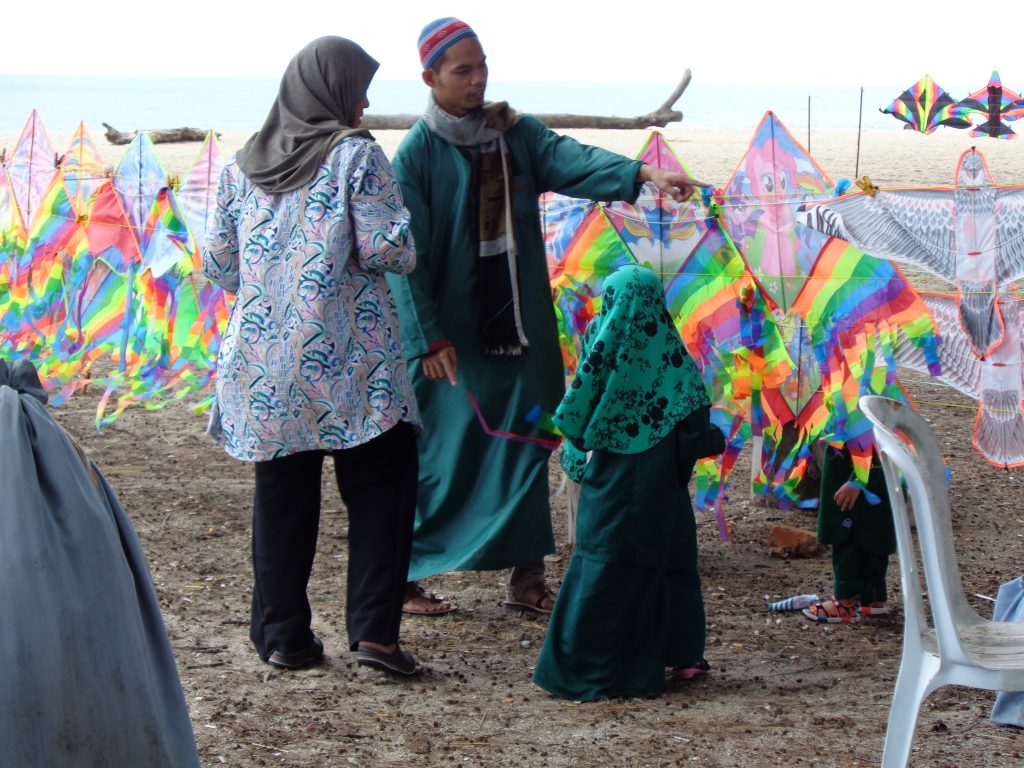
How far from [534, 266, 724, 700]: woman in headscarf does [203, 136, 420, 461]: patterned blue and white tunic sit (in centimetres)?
55

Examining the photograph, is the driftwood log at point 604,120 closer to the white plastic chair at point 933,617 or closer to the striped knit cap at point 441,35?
the striped knit cap at point 441,35

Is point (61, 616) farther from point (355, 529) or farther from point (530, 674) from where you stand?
point (530, 674)

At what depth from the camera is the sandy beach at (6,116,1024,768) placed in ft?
10.4

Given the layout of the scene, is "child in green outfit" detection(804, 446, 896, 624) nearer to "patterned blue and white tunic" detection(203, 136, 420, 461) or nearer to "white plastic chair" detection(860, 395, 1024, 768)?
"white plastic chair" detection(860, 395, 1024, 768)

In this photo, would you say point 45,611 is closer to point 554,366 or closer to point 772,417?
point 554,366

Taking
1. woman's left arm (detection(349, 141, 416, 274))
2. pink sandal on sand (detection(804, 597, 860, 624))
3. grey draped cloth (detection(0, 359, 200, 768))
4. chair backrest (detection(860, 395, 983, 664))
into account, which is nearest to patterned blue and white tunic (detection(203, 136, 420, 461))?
woman's left arm (detection(349, 141, 416, 274))

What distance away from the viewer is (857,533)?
399 cm

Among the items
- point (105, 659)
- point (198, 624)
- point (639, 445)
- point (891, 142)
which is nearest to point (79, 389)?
point (198, 624)

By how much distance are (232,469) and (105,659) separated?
3.91m

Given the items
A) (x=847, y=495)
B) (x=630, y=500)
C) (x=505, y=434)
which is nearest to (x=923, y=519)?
(x=630, y=500)

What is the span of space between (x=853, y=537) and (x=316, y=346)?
1.82 metres

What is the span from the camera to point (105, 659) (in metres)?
2.31

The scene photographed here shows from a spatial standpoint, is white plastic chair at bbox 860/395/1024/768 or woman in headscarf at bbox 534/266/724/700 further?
woman in headscarf at bbox 534/266/724/700

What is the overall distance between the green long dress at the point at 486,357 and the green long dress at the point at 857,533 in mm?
913
